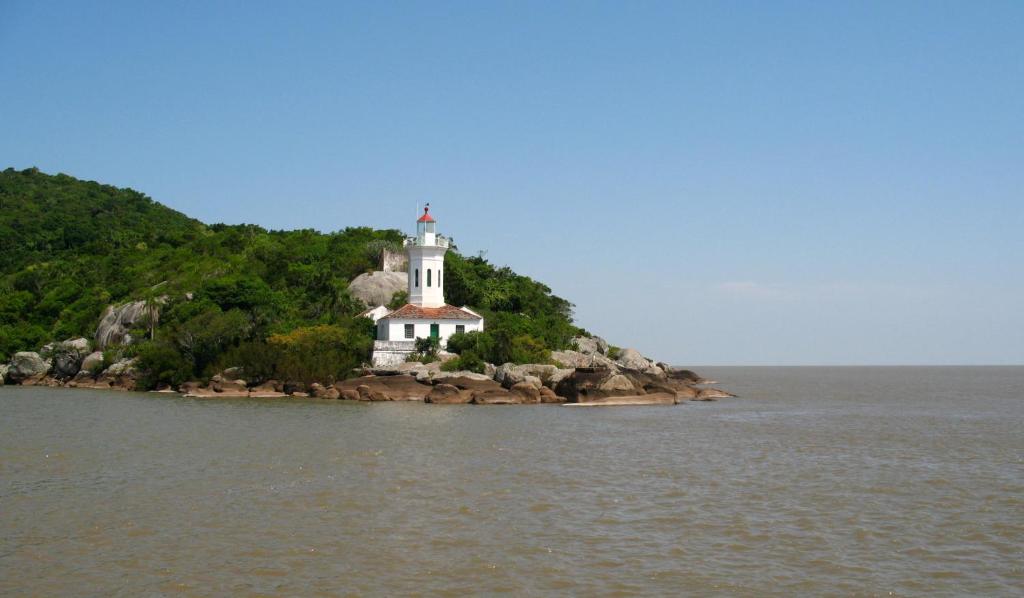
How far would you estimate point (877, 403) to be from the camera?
5569 centimetres

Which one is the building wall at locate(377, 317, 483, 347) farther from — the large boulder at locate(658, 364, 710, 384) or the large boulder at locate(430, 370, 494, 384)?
the large boulder at locate(658, 364, 710, 384)

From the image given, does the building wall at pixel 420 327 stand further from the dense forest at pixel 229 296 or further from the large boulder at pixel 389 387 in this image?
the large boulder at pixel 389 387

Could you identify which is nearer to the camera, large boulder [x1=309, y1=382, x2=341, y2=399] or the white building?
large boulder [x1=309, y1=382, x2=341, y2=399]

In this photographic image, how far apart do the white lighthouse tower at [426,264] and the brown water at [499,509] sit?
69.4 feet

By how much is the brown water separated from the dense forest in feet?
60.6

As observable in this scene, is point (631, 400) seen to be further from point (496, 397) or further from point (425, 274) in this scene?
point (425, 274)

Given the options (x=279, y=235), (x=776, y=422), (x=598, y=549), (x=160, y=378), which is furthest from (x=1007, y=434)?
(x=279, y=235)

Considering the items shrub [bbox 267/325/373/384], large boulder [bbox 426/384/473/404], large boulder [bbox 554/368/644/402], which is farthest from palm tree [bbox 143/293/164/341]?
large boulder [bbox 554/368/644/402]

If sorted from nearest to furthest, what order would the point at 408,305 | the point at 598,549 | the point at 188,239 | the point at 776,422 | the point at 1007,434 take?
the point at 598,549, the point at 1007,434, the point at 776,422, the point at 408,305, the point at 188,239

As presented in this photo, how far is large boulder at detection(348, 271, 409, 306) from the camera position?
63719 mm

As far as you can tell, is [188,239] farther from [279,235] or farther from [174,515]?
[174,515]

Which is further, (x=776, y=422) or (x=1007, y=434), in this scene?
(x=776, y=422)

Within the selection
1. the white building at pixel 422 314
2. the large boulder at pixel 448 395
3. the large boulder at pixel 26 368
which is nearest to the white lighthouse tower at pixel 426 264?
the white building at pixel 422 314

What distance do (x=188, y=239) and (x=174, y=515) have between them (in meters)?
77.1
